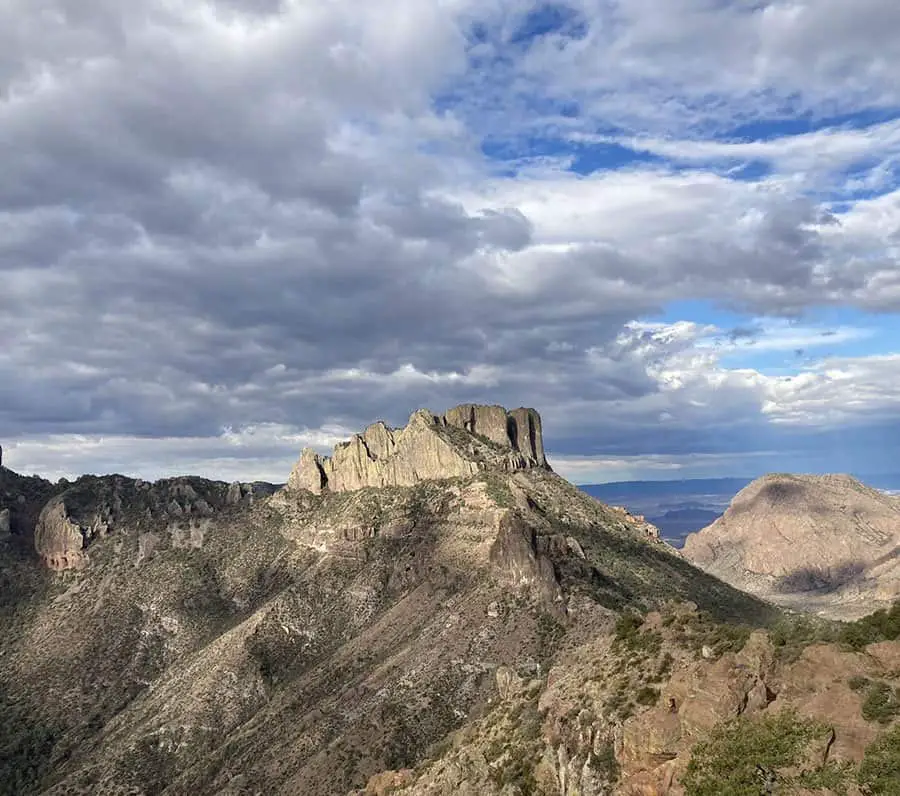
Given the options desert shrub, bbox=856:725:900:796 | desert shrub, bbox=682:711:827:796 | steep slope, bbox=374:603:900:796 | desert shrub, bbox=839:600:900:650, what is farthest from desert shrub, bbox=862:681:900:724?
desert shrub, bbox=839:600:900:650

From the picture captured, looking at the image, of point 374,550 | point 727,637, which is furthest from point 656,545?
→ point 727,637

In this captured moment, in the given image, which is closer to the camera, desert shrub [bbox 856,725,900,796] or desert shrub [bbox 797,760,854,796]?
desert shrub [bbox 856,725,900,796]

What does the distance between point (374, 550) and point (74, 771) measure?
72173mm

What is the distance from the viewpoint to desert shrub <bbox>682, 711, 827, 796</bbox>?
41906mm

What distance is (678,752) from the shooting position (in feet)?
155

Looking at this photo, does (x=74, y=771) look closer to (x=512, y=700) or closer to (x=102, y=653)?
(x=102, y=653)

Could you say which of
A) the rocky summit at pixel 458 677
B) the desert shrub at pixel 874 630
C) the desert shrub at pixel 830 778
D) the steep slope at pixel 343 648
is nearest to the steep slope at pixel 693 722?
the desert shrub at pixel 830 778

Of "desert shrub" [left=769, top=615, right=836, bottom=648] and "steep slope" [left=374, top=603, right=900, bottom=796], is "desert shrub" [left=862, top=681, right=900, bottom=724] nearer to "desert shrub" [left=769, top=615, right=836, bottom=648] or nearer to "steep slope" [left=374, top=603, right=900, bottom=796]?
"steep slope" [left=374, top=603, right=900, bottom=796]

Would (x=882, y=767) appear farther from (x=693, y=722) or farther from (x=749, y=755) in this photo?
(x=693, y=722)

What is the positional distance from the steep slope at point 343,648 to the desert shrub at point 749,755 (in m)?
64.7

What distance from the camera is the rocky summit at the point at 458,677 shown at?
47.4 meters

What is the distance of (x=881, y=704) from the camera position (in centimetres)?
4222

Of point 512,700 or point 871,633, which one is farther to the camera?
point 512,700

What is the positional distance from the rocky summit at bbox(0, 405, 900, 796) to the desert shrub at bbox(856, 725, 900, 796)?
0.21 metres
